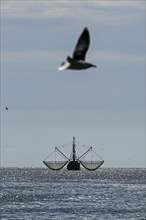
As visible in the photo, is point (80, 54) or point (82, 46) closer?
point (82, 46)

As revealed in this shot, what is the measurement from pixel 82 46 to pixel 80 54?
0.23m

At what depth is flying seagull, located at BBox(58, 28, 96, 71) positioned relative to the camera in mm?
19906

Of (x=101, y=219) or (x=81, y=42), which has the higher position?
(x=81, y=42)

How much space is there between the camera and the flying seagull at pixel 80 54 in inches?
784

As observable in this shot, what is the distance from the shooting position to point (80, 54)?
2038cm

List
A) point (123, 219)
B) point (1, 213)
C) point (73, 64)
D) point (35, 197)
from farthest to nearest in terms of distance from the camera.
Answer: point (35, 197)
point (1, 213)
point (123, 219)
point (73, 64)

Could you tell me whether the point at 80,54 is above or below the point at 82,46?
below

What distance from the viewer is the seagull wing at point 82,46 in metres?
20.0

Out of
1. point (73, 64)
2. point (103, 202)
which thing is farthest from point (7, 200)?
point (73, 64)

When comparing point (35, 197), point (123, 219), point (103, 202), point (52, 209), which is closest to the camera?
point (123, 219)

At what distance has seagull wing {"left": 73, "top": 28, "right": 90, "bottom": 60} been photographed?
20.0 metres

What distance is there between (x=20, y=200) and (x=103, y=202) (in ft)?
32.2

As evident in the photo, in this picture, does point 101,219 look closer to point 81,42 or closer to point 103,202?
point 103,202

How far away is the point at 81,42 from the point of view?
20.1 meters
